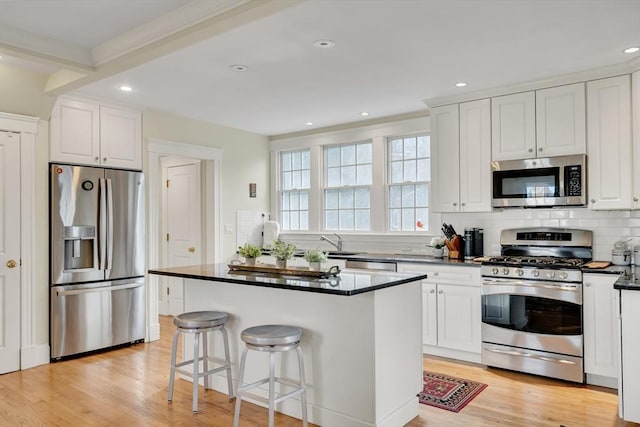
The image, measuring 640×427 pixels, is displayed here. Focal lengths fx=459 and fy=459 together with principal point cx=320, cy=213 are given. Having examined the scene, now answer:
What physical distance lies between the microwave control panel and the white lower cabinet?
3.36 feet

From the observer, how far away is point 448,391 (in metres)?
3.43

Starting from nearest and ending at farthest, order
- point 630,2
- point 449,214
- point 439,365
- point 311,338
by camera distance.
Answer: point 630,2 < point 311,338 < point 439,365 < point 449,214

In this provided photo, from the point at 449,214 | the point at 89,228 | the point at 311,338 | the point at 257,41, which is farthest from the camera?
the point at 449,214

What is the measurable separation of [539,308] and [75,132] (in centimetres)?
448

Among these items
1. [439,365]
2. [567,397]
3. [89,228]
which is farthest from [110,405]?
[567,397]

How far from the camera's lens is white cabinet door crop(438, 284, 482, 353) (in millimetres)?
4082

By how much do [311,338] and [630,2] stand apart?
2.73 meters

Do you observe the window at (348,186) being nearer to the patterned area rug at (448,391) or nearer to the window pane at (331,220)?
the window pane at (331,220)

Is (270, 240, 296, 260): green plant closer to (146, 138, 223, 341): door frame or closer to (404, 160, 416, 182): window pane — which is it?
(146, 138, 223, 341): door frame

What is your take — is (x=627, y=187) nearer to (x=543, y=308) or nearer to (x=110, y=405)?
(x=543, y=308)

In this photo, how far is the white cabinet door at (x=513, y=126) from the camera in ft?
13.5

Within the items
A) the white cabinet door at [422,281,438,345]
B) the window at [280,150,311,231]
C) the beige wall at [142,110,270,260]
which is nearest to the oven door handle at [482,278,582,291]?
the white cabinet door at [422,281,438,345]

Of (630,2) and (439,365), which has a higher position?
(630,2)

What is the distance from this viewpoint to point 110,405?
10.6ft
